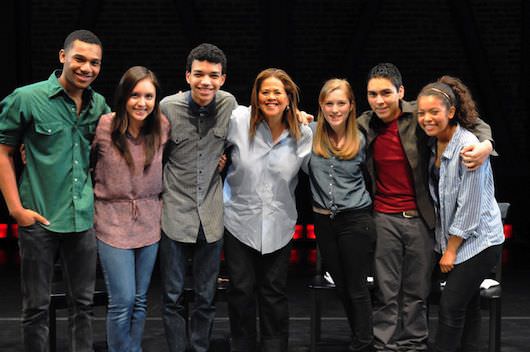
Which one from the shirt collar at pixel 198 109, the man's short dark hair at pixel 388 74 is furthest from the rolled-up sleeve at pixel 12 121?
the man's short dark hair at pixel 388 74

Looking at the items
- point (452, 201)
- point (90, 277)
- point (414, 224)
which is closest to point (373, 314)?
point (414, 224)

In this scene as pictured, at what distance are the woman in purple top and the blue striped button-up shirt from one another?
1412 millimetres

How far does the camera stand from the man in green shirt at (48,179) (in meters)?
3.97

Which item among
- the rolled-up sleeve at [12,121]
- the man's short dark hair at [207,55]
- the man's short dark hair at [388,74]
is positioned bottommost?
the rolled-up sleeve at [12,121]

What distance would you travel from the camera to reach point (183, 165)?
439 cm

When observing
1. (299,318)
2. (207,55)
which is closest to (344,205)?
(207,55)

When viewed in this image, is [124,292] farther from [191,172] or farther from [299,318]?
[299,318]

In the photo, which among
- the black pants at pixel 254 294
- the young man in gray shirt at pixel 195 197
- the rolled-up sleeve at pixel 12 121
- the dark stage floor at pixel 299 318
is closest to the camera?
the rolled-up sleeve at pixel 12 121

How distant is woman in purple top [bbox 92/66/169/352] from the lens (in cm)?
414

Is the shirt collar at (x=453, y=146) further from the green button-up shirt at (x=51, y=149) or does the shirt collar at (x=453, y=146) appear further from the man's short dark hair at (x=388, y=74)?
the green button-up shirt at (x=51, y=149)

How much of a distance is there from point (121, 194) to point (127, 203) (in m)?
0.05

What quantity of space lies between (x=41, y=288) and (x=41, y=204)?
0.38 meters

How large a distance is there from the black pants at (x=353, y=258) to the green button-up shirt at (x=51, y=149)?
1234 millimetres

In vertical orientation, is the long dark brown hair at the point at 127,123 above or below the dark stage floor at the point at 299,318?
above
